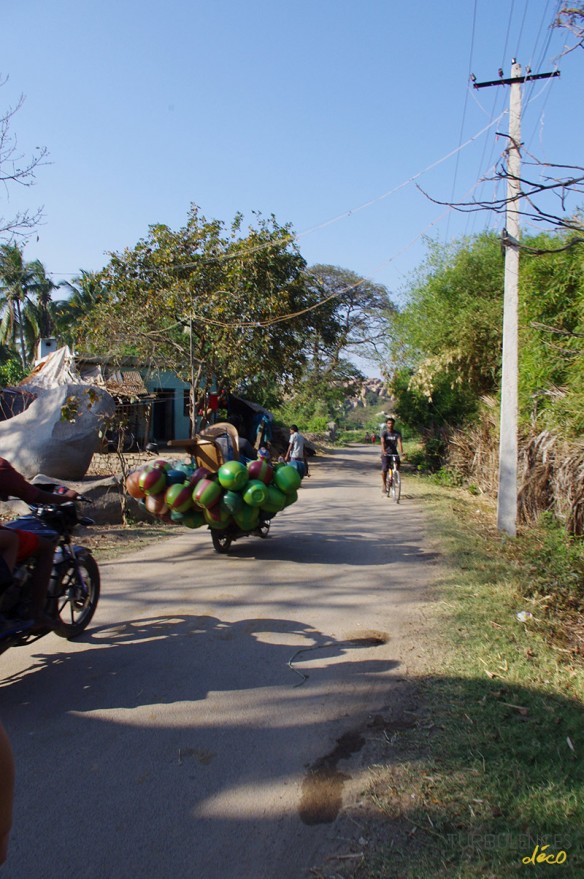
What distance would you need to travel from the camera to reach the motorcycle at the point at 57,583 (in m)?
4.49

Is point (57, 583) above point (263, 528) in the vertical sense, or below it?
above

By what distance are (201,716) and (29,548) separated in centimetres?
163

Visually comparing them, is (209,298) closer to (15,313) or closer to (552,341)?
(552,341)

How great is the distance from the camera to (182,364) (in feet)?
77.7

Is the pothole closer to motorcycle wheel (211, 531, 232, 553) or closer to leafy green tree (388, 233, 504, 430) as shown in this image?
motorcycle wheel (211, 531, 232, 553)

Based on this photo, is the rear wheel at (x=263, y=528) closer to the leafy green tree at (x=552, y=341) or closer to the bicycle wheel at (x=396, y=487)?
the leafy green tree at (x=552, y=341)

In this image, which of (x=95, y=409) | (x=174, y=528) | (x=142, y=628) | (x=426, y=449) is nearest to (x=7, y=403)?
(x=95, y=409)

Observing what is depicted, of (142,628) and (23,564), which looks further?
(142,628)

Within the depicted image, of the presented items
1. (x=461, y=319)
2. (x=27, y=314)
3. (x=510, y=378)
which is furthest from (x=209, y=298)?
(x=27, y=314)

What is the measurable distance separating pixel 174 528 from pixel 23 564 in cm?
665

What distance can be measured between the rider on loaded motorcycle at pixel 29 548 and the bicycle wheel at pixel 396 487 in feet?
37.6

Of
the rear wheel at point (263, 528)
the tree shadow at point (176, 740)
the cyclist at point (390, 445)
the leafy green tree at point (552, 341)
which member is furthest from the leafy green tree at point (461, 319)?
the tree shadow at point (176, 740)

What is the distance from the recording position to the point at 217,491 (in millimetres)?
7684

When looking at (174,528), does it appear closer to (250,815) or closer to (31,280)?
(250,815)
